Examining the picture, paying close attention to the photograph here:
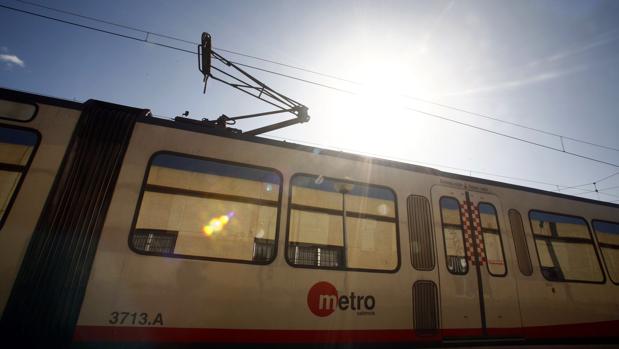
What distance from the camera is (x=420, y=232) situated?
4195 millimetres

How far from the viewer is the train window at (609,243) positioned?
5.36 meters

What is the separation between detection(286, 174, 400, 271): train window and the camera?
3.66 m

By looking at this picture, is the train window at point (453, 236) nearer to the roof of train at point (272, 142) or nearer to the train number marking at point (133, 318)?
the roof of train at point (272, 142)

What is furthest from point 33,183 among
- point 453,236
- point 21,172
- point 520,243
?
point 520,243

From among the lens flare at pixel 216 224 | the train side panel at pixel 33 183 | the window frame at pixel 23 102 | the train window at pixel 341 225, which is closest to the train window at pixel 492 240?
the train window at pixel 341 225

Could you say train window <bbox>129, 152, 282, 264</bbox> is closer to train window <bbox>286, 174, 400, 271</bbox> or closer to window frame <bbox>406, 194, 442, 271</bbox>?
train window <bbox>286, 174, 400, 271</bbox>

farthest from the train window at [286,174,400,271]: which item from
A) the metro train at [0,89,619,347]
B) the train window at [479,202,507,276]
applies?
the train window at [479,202,507,276]

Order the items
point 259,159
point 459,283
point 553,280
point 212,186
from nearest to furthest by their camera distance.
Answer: point 212,186, point 259,159, point 459,283, point 553,280

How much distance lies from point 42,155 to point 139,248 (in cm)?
141

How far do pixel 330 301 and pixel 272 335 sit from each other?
0.76 m

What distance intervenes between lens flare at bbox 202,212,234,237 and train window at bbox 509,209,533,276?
4.59 metres

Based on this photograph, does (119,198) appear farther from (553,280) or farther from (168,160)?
(553,280)

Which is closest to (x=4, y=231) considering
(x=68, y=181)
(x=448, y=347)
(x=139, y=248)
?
(x=68, y=181)

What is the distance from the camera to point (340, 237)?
12.7 ft
